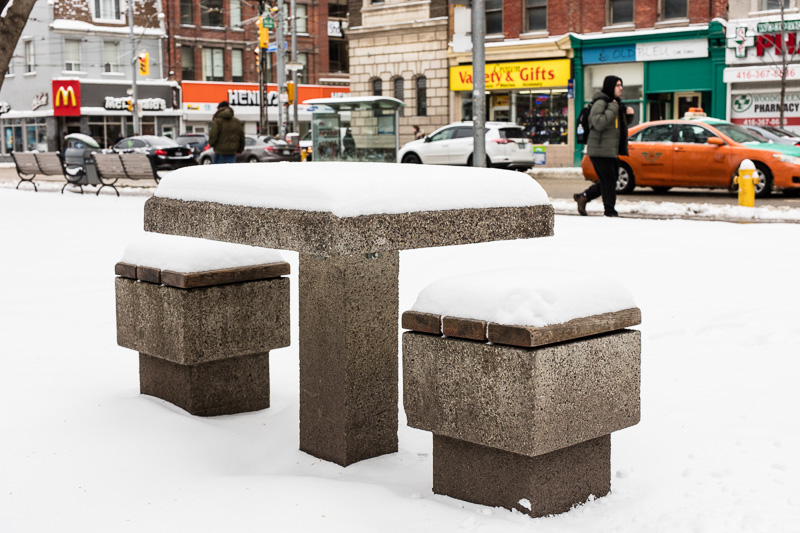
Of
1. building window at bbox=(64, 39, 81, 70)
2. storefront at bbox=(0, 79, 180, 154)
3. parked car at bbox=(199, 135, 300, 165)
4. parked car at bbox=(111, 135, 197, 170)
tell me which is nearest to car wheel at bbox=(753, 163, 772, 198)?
parked car at bbox=(111, 135, 197, 170)

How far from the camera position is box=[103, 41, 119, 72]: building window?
56.7m

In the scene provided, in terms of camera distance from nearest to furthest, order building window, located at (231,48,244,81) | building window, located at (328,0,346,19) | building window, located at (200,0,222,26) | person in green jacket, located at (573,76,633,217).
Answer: person in green jacket, located at (573,76,633,217) → building window, located at (200,0,222,26) → building window, located at (231,48,244,81) → building window, located at (328,0,346,19)

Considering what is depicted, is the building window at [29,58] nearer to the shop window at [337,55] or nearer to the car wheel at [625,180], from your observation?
the shop window at [337,55]

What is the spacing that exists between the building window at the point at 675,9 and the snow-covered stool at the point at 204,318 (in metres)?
31.6

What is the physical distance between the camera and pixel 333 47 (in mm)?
67500

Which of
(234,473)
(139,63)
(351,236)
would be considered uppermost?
(139,63)

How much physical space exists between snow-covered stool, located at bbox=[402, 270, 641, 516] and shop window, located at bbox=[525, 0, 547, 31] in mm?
35045

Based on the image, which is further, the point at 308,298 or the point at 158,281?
the point at 158,281

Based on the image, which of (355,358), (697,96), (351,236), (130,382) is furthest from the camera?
(697,96)

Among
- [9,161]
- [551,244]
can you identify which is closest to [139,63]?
[9,161]

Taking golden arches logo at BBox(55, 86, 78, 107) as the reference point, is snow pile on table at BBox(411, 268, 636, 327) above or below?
below

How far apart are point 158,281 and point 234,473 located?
107 cm

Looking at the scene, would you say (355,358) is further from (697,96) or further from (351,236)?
(697,96)

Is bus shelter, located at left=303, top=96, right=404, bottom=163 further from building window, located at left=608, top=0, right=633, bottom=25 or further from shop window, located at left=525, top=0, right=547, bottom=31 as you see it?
shop window, located at left=525, top=0, right=547, bottom=31
